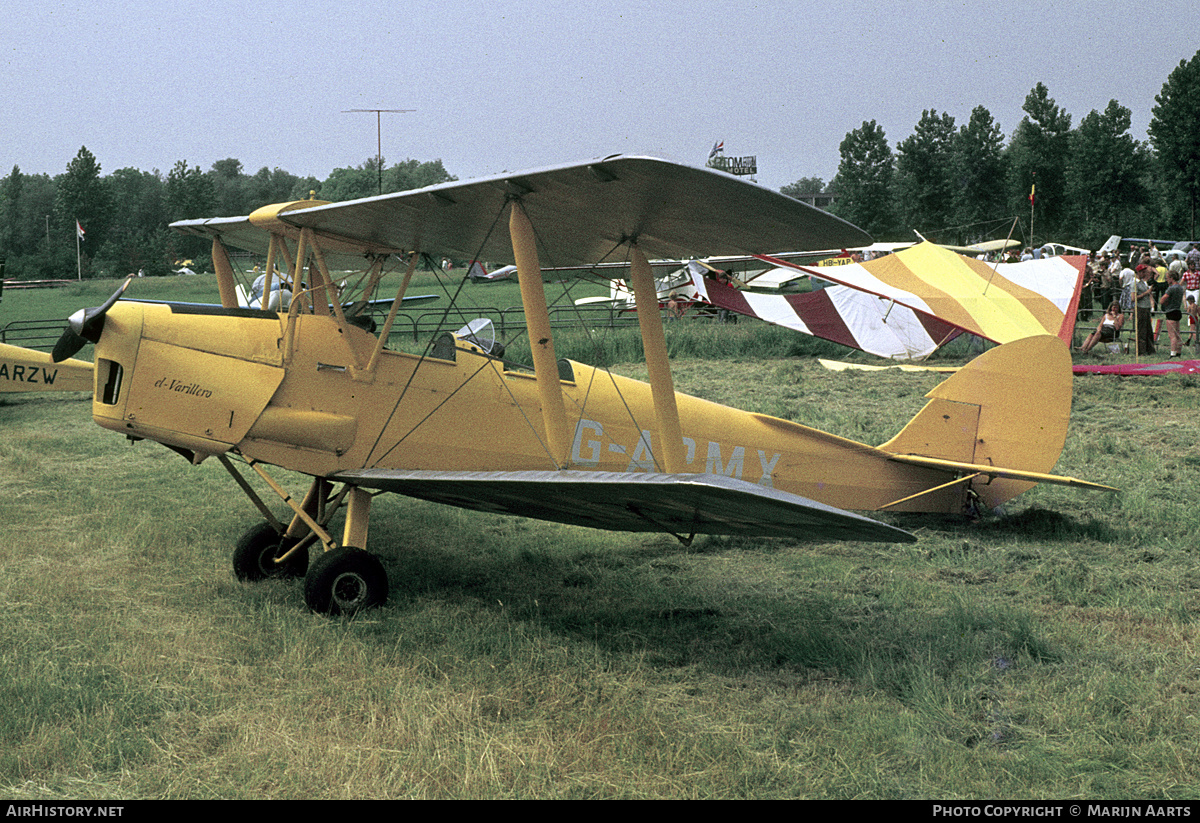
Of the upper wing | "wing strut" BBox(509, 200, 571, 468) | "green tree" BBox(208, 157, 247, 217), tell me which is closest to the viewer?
the upper wing

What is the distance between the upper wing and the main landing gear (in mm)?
1610

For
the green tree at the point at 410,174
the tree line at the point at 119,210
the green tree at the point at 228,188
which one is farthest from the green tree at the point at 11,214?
the green tree at the point at 410,174

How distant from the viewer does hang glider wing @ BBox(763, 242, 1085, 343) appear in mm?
12961

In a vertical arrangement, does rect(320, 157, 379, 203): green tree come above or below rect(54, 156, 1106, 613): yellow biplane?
above

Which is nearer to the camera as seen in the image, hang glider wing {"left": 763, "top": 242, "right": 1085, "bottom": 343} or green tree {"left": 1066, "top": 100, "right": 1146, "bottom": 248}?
hang glider wing {"left": 763, "top": 242, "right": 1085, "bottom": 343}

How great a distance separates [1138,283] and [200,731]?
1620cm

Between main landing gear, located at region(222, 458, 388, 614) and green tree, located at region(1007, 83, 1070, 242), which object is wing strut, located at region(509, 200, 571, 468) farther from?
green tree, located at region(1007, 83, 1070, 242)

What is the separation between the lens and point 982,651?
14.4 feet

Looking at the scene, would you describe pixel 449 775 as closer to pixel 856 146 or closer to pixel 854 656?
pixel 854 656

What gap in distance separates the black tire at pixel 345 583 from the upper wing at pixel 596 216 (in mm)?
1933

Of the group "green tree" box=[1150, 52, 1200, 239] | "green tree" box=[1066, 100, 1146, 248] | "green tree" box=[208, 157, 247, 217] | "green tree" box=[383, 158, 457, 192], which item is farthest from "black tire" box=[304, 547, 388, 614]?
"green tree" box=[1066, 100, 1146, 248]

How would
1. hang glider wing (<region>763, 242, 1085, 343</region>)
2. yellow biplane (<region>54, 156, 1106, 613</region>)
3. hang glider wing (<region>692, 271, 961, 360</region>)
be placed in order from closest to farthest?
1. yellow biplane (<region>54, 156, 1106, 613</region>)
2. hang glider wing (<region>763, 242, 1085, 343</region>)
3. hang glider wing (<region>692, 271, 961, 360</region>)

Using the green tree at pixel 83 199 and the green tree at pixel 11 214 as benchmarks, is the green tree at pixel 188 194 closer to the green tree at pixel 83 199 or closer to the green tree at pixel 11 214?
the green tree at pixel 83 199
